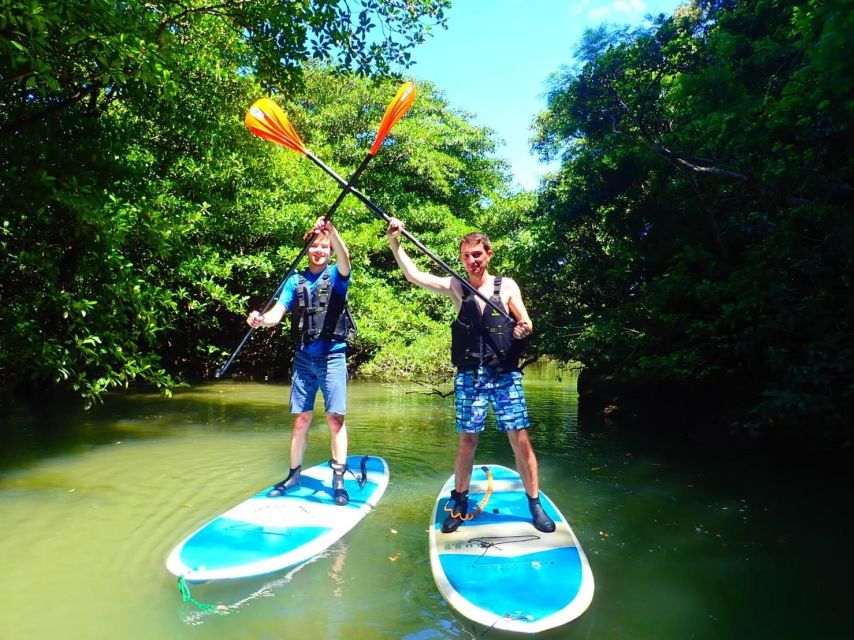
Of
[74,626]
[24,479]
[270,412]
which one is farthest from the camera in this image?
[270,412]

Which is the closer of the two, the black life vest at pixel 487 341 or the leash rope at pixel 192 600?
the leash rope at pixel 192 600

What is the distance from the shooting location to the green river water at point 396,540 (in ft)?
8.14

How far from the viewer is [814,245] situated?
4.45 metres

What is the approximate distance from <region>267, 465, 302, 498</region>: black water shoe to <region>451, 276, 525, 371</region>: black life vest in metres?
1.64

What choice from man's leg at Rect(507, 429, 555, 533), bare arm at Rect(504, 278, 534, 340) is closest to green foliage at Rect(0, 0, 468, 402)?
bare arm at Rect(504, 278, 534, 340)

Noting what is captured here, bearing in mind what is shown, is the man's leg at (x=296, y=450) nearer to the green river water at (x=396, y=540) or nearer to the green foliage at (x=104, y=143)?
the green river water at (x=396, y=540)

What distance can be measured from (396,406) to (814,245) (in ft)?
24.0

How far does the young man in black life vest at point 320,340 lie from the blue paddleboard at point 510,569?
99cm

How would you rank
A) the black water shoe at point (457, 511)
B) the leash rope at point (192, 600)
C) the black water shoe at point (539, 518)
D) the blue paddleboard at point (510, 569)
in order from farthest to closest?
1. the black water shoe at point (457, 511)
2. the black water shoe at point (539, 518)
3. the leash rope at point (192, 600)
4. the blue paddleboard at point (510, 569)

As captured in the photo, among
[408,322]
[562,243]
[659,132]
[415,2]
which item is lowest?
[408,322]

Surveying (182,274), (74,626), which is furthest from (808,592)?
(182,274)

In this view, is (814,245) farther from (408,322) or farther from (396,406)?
(408,322)

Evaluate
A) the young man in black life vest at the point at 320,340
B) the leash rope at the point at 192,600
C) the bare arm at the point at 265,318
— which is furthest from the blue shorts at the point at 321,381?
the leash rope at the point at 192,600

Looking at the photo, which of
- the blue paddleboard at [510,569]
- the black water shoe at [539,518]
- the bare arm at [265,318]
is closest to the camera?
the blue paddleboard at [510,569]
